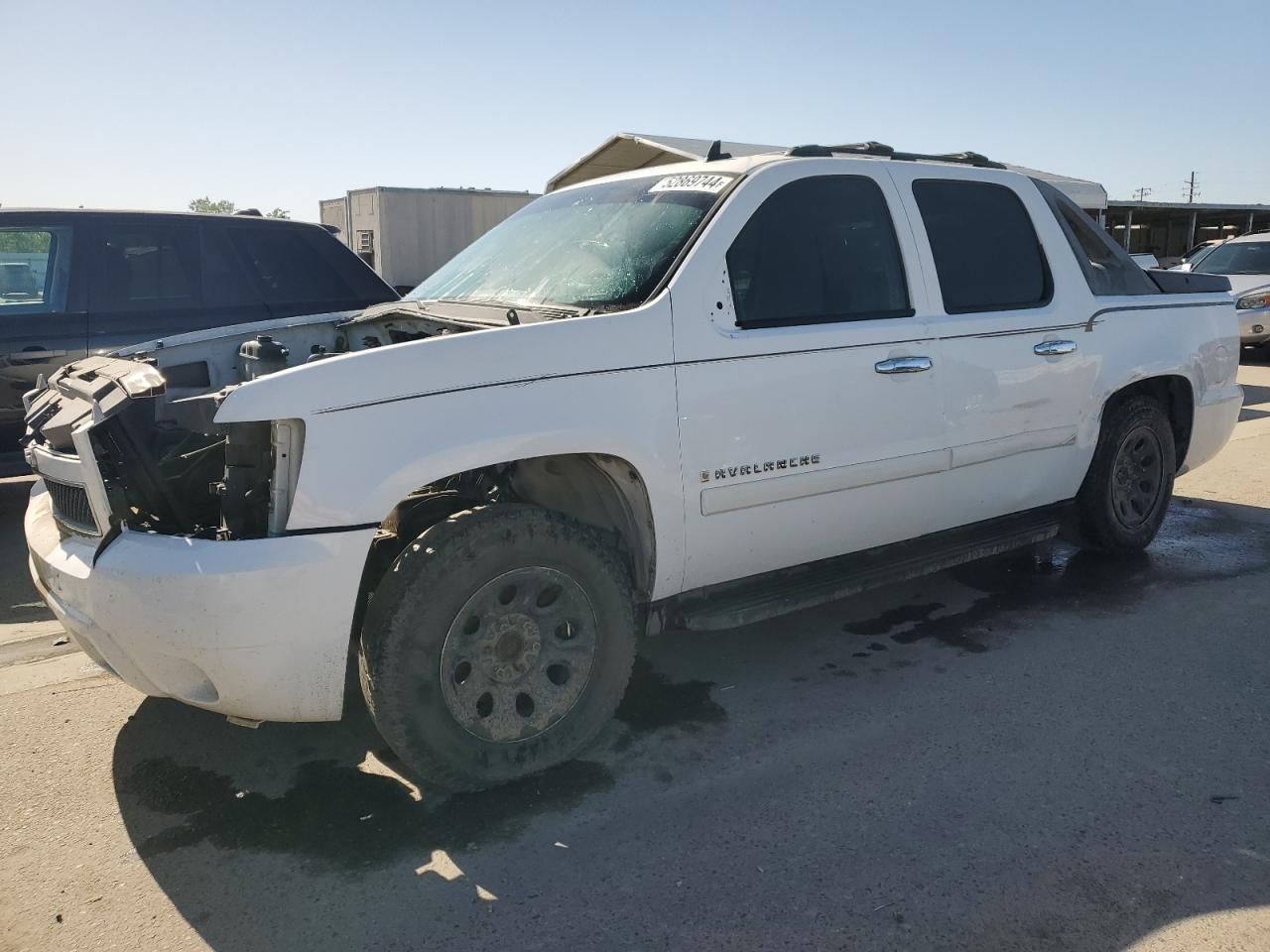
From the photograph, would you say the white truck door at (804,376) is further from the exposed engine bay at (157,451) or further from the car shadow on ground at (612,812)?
the exposed engine bay at (157,451)

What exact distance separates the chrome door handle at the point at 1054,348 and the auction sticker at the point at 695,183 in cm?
163

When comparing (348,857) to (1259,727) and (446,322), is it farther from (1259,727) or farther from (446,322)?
(1259,727)

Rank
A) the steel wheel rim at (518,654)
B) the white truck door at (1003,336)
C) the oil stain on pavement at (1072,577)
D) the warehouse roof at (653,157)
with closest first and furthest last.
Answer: the steel wheel rim at (518,654)
the white truck door at (1003,336)
the oil stain on pavement at (1072,577)
the warehouse roof at (653,157)

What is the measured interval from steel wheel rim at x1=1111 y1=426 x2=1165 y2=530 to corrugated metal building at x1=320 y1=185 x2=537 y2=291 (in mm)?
15734

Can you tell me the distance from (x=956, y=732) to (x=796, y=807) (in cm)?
78

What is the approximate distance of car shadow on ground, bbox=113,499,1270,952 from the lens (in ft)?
8.18

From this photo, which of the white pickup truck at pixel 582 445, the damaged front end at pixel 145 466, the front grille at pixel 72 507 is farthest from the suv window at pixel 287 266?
the front grille at pixel 72 507

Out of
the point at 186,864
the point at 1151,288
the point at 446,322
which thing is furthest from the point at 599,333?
the point at 1151,288

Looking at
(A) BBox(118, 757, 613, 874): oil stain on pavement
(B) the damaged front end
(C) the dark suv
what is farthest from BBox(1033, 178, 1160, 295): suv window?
(C) the dark suv

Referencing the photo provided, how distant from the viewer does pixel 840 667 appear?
13.2 feet

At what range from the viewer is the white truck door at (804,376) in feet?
10.9

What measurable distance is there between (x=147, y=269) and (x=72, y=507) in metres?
3.73

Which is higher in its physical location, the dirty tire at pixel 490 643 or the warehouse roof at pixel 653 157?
the warehouse roof at pixel 653 157

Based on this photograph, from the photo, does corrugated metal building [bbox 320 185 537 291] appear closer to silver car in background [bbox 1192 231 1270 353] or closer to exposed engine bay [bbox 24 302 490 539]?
silver car in background [bbox 1192 231 1270 353]
